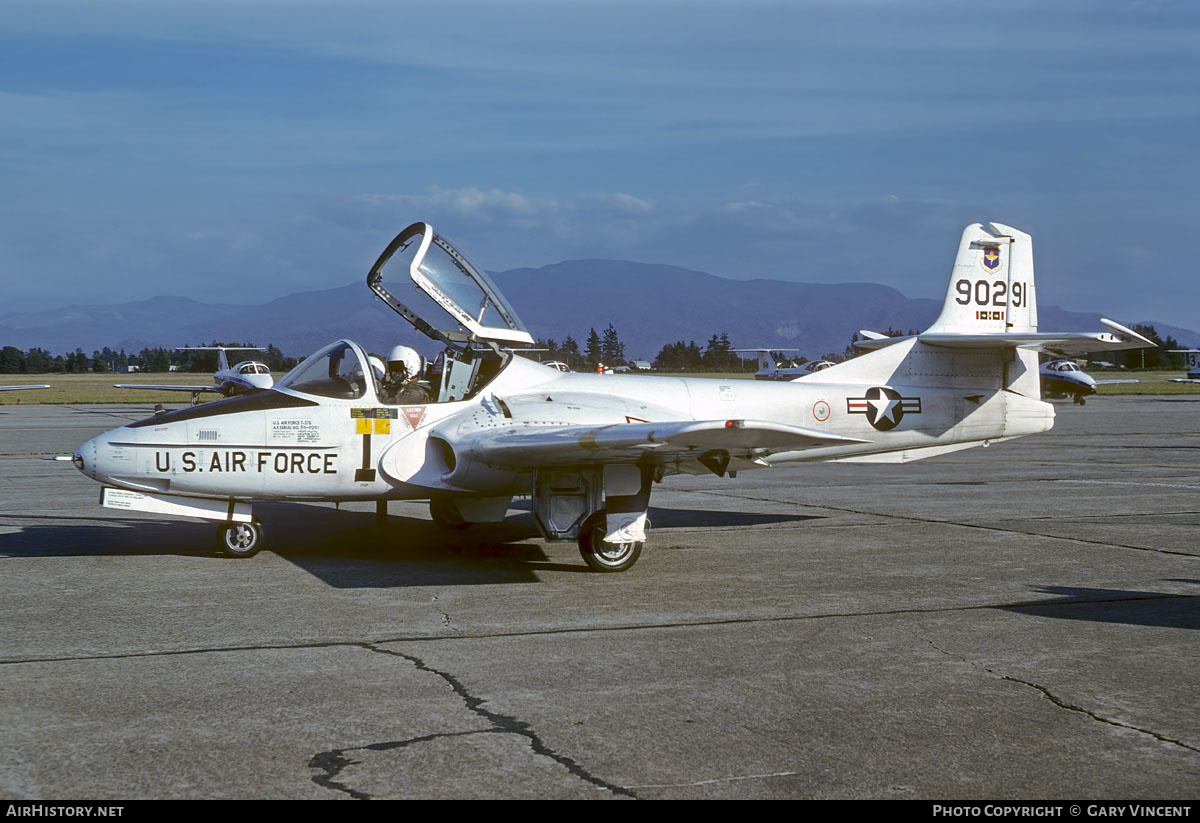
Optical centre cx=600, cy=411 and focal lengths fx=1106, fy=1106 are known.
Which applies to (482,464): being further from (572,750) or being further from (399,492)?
(572,750)

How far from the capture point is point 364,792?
4348 mm

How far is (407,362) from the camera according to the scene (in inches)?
415

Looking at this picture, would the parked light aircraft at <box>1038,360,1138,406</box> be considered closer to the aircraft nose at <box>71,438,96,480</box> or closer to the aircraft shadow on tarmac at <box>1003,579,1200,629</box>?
the aircraft shadow on tarmac at <box>1003,579,1200,629</box>

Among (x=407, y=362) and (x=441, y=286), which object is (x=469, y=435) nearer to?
(x=407, y=362)

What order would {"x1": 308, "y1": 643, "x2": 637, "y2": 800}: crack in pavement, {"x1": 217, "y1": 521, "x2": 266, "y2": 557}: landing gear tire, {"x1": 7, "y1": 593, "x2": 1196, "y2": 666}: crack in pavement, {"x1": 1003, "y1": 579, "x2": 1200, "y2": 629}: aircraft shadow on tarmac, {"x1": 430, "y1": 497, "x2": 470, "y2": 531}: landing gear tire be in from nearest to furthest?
1. {"x1": 308, "y1": 643, "x2": 637, "y2": 800}: crack in pavement
2. {"x1": 7, "y1": 593, "x2": 1196, "y2": 666}: crack in pavement
3. {"x1": 1003, "y1": 579, "x2": 1200, "y2": 629}: aircraft shadow on tarmac
4. {"x1": 217, "y1": 521, "x2": 266, "y2": 557}: landing gear tire
5. {"x1": 430, "y1": 497, "x2": 470, "y2": 531}: landing gear tire

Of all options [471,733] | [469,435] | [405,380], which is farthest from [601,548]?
[471,733]

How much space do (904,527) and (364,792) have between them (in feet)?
29.3

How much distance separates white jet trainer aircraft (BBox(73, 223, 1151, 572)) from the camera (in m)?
9.45

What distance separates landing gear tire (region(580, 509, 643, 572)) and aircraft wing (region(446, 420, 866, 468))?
1.71 ft

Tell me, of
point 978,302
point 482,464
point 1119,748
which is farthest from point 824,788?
point 978,302

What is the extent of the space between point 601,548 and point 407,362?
268 centimetres

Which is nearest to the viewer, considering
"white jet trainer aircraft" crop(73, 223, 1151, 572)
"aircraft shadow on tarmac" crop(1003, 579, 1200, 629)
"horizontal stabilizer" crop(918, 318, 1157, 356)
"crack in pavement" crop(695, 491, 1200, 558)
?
"aircraft shadow on tarmac" crop(1003, 579, 1200, 629)

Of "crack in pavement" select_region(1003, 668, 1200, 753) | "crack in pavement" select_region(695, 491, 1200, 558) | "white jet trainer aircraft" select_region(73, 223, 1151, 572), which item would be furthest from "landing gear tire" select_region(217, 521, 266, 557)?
"crack in pavement" select_region(695, 491, 1200, 558)

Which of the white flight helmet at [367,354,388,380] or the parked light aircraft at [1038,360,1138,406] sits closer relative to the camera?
the white flight helmet at [367,354,388,380]
